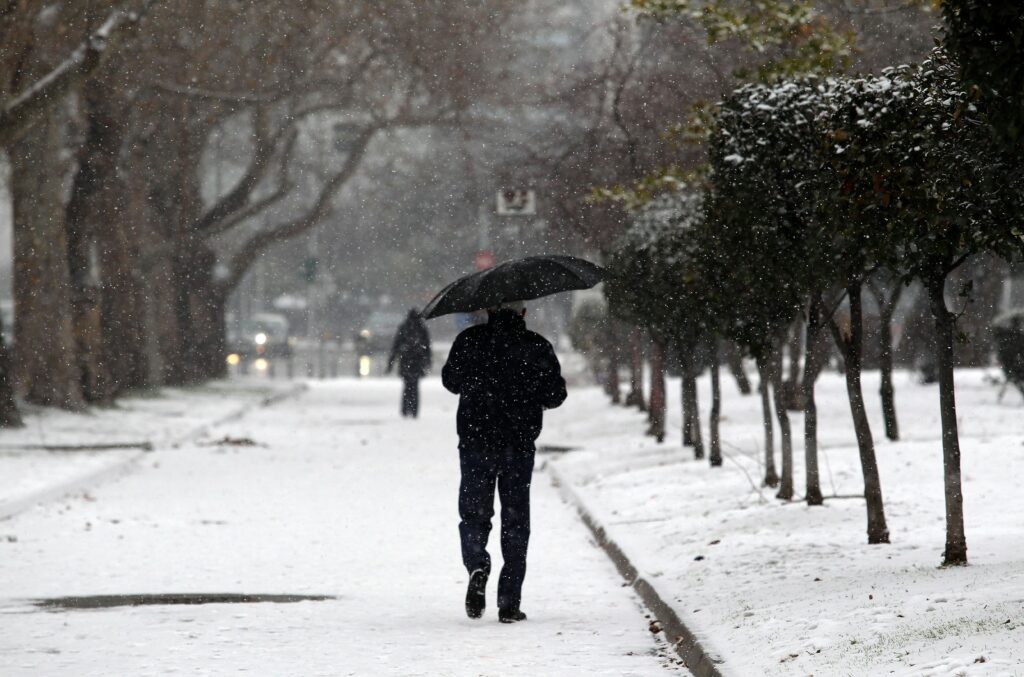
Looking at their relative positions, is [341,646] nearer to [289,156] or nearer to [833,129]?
[833,129]

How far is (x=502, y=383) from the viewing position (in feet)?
31.5

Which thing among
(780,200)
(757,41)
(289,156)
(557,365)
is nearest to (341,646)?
(557,365)

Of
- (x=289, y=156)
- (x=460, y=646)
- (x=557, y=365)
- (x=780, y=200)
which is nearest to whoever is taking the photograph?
(x=460, y=646)

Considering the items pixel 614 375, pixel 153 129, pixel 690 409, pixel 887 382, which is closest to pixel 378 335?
pixel 153 129

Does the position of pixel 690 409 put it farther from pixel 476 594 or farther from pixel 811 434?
pixel 476 594

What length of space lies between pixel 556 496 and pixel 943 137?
8.65 m

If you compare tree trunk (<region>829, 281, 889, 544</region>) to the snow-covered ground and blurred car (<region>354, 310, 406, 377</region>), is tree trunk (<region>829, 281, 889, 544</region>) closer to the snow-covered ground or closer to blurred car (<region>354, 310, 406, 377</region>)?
the snow-covered ground

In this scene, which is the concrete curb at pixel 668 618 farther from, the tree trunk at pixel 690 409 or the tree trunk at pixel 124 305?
the tree trunk at pixel 124 305

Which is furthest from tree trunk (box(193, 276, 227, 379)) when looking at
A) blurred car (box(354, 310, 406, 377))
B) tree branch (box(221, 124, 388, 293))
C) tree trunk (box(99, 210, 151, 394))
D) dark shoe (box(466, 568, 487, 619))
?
dark shoe (box(466, 568, 487, 619))

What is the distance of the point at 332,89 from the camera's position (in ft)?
123

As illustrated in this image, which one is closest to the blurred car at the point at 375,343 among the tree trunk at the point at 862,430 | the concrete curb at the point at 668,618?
the concrete curb at the point at 668,618

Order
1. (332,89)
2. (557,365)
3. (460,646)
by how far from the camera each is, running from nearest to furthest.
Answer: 1. (460,646)
2. (557,365)
3. (332,89)

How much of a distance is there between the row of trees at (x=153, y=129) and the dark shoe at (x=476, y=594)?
1410cm

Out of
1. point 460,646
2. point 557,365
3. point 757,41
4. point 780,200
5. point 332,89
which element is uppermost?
point 332,89
